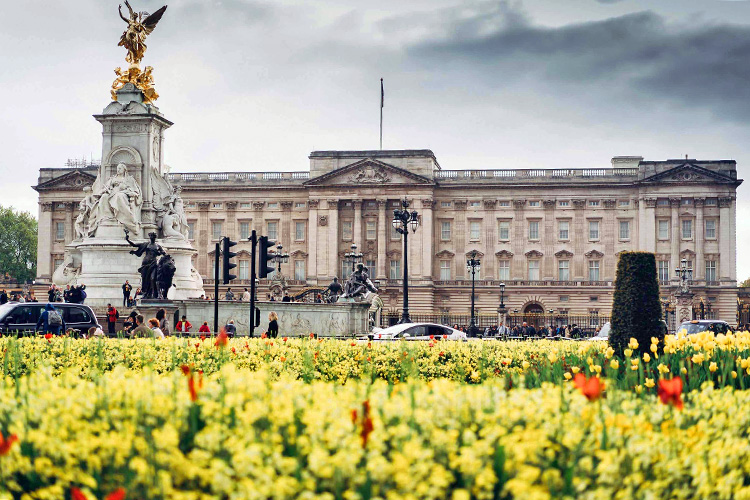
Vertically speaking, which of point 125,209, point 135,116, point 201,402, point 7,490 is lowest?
point 7,490

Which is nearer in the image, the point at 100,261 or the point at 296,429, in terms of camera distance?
the point at 296,429

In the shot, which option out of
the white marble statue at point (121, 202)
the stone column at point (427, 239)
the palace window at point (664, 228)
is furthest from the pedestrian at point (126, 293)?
the palace window at point (664, 228)

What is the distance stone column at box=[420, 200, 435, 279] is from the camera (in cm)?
8706

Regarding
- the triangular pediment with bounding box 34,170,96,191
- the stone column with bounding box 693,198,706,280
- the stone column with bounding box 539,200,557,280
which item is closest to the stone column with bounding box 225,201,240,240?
the triangular pediment with bounding box 34,170,96,191

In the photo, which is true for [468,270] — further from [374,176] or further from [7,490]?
[7,490]

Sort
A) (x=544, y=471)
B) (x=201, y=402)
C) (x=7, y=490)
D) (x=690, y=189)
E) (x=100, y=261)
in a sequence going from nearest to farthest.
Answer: (x=544, y=471), (x=7, y=490), (x=201, y=402), (x=100, y=261), (x=690, y=189)

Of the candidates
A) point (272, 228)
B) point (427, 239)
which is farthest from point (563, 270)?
point (272, 228)

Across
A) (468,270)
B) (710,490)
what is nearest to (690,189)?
(468,270)

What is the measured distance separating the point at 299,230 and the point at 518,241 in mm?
21143

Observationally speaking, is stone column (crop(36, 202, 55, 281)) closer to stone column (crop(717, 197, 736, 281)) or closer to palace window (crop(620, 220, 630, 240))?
palace window (crop(620, 220, 630, 240))

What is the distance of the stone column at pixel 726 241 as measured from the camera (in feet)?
278

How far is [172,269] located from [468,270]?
192 ft

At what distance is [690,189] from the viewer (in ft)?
278

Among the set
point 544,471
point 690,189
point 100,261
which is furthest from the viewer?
point 690,189
